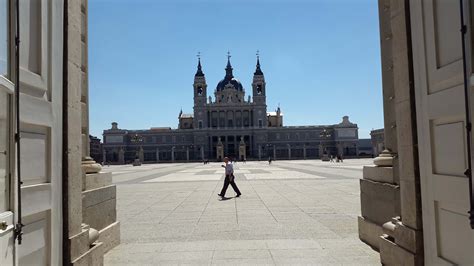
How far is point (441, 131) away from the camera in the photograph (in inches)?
151

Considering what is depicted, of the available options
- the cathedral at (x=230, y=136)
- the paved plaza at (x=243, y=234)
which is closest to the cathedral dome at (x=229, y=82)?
the cathedral at (x=230, y=136)

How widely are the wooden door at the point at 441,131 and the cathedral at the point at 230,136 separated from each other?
115340 mm

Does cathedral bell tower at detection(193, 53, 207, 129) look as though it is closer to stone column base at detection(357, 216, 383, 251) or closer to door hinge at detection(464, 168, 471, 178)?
stone column base at detection(357, 216, 383, 251)

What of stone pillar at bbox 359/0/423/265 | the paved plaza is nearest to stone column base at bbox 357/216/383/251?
stone pillar at bbox 359/0/423/265

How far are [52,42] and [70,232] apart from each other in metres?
2.04

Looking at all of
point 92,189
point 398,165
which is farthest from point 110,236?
point 398,165

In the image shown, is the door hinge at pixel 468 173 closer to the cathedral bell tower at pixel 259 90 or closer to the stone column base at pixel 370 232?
the stone column base at pixel 370 232

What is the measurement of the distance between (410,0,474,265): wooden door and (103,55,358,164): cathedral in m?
115

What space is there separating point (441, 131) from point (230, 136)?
119788mm

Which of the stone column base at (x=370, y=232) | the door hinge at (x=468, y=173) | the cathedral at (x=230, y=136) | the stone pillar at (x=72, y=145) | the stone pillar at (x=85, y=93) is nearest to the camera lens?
the door hinge at (x=468, y=173)

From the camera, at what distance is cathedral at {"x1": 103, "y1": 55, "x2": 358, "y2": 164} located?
12212cm

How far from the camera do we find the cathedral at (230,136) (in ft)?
401

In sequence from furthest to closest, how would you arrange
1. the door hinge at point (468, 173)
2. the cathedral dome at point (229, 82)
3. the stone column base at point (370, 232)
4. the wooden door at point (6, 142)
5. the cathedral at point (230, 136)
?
the cathedral dome at point (229, 82)
the cathedral at point (230, 136)
the stone column base at point (370, 232)
the door hinge at point (468, 173)
the wooden door at point (6, 142)

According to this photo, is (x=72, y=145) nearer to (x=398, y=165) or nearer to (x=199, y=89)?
(x=398, y=165)
